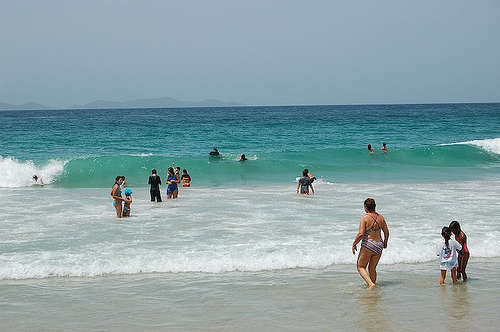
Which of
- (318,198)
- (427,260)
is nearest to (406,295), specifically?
(427,260)

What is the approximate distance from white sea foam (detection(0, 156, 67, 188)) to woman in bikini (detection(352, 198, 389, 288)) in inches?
702

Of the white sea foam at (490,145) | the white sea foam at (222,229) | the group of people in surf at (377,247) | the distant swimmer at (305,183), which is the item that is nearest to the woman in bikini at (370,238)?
the group of people in surf at (377,247)

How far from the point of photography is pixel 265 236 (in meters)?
13.6

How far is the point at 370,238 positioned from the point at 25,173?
2027 centimetres

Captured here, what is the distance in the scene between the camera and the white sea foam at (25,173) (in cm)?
2439

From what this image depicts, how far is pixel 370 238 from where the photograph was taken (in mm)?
9484

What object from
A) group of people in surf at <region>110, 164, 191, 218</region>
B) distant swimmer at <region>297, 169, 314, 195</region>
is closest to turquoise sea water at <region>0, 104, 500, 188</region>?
distant swimmer at <region>297, 169, 314, 195</region>

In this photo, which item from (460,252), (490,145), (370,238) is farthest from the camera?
(490,145)

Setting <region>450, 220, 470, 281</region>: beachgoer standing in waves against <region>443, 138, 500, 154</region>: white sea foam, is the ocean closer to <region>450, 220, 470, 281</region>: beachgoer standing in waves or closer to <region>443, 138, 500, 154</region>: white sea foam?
<region>450, 220, 470, 281</region>: beachgoer standing in waves

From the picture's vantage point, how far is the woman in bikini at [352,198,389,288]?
9.41 m

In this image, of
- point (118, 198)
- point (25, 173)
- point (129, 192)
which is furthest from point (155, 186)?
point (25, 173)

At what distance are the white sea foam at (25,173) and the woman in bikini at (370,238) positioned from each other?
17823mm

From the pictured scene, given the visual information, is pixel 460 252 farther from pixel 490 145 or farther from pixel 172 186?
pixel 490 145

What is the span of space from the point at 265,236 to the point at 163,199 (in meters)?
6.93
